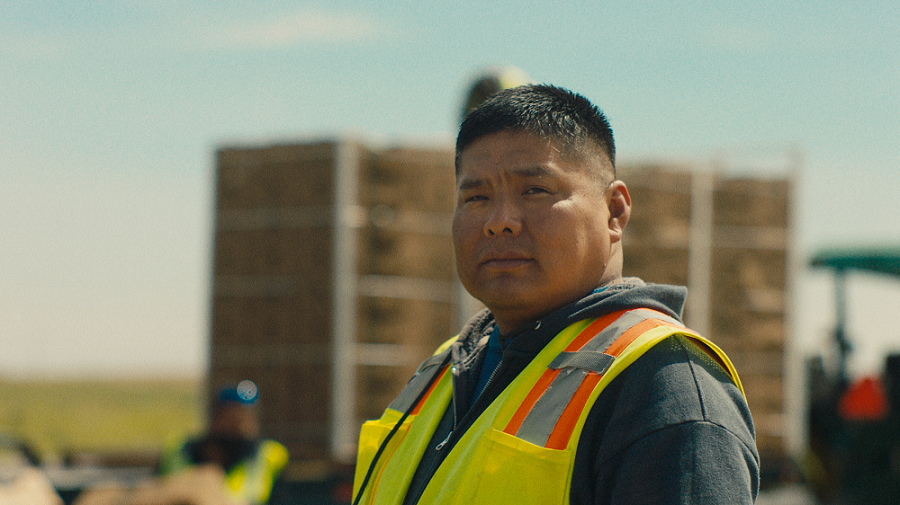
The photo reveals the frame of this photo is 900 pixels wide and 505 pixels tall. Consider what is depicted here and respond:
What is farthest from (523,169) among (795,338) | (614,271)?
(795,338)

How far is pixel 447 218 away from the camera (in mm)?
6469

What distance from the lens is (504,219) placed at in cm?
178

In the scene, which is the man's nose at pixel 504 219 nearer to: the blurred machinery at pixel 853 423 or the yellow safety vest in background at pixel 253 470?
the yellow safety vest in background at pixel 253 470

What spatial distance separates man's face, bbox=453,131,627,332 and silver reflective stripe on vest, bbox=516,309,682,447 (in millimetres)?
166

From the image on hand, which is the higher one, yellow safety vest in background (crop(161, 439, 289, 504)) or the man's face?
the man's face

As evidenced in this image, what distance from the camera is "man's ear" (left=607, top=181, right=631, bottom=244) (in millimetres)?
1886

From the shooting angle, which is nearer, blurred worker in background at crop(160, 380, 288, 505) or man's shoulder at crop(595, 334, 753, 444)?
man's shoulder at crop(595, 334, 753, 444)

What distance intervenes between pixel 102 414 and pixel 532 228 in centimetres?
3265

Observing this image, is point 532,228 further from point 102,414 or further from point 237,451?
point 102,414

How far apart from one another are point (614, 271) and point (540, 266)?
20 centimetres

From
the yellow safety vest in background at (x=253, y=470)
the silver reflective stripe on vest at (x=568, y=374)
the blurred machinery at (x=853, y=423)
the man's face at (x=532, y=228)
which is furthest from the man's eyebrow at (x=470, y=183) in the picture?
the blurred machinery at (x=853, y=423)

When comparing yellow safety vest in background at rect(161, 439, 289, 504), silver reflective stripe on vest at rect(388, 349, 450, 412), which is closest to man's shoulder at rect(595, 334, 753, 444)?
silver reflective stripe on vest at rect(388, 349, 450, 412)

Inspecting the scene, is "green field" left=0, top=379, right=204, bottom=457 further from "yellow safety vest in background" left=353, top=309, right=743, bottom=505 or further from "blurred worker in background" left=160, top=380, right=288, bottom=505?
"yellow safety vest in background" left=353, top=309, right=743, bottom=505

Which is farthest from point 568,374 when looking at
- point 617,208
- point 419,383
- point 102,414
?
point 102,414
